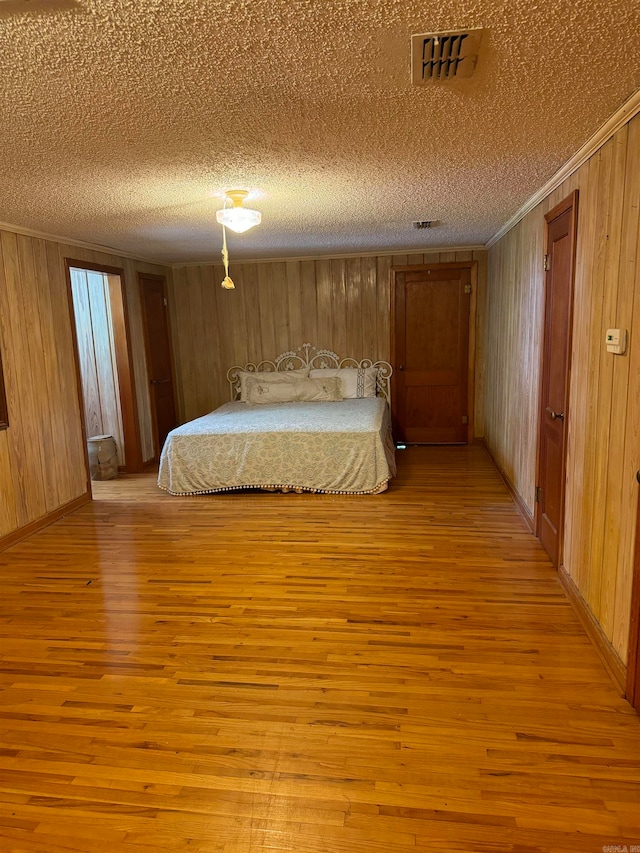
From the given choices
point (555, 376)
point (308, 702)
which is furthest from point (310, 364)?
point (308, 702)

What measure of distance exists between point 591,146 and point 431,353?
157 inches

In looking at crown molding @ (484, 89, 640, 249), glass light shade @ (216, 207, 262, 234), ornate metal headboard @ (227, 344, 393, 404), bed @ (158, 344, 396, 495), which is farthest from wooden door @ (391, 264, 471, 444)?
glass light shade @ (216, 207, 262, 234)

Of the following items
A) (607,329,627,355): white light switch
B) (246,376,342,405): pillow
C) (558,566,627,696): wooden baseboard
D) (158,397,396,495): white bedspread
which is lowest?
(558,566,627,696): wooden baseboard

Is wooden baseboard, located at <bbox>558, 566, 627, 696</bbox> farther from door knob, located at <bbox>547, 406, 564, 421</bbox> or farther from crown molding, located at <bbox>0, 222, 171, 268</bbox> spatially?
crown molding, located at <bbox>0, 222, 171, 268</bbox>

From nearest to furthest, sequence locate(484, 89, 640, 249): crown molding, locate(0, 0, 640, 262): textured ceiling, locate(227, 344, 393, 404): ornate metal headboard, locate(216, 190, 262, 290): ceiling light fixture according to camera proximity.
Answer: locate(0, 0, 640, 262): textured ceiling < locate(484, 89, 640, 249): crown molding < locate(216, 190, 262, 290): ceiling light fixture < locate(227, 344, 393, 404): ornate metal headboard

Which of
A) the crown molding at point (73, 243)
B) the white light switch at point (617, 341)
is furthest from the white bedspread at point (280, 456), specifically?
the white light switch at point (617, 341)

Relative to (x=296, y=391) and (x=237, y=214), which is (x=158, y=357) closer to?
(x=296, y=391)

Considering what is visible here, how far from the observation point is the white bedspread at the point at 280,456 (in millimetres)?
4719

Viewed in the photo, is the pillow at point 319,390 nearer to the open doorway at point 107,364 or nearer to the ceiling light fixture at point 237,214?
the open doorway at point 107,364

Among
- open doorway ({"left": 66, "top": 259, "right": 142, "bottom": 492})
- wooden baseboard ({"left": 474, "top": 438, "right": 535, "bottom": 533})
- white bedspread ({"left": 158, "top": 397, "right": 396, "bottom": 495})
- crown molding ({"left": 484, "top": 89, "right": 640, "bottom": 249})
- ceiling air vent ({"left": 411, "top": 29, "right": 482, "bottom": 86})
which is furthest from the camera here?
open doorway ({"left": 66, "top": 259, "right": 142, "bottom": 492})

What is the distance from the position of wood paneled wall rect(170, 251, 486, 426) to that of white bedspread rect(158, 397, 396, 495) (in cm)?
191

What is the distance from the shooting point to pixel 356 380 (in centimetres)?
641

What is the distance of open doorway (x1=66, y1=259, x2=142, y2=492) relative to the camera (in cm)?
570

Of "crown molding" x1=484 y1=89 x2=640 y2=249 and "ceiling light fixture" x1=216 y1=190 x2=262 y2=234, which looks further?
"ceiling light fixture" x1=216 y1=190 x2=262 y2=234
